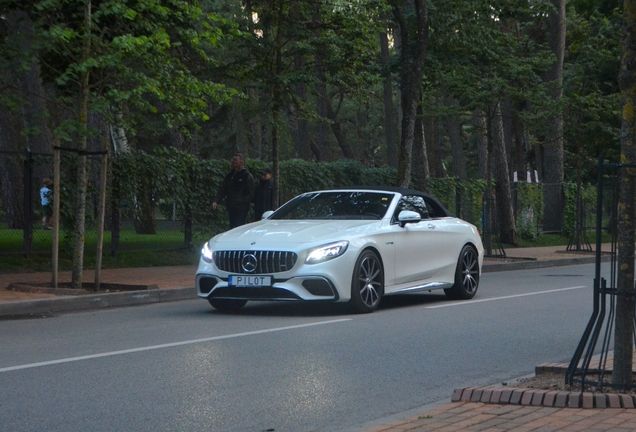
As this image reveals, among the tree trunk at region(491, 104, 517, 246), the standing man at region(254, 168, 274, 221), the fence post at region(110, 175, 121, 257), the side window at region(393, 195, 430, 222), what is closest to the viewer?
the side window at region(393, 195, 430, 222)

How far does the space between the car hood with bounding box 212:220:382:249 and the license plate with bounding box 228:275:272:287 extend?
35 cm

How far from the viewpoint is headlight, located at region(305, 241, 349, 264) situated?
11.5 metres

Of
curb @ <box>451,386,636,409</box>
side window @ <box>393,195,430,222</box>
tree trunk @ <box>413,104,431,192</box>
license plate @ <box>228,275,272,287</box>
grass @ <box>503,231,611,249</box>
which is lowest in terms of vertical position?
curb @ <box>451,386,636,409</box>

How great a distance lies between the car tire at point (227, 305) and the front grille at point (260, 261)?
0.81 metres

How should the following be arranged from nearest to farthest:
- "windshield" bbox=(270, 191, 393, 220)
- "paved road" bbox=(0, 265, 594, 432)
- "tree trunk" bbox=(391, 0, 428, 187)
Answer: "paved road" bbox=(0, 265, 594, 432), "windshield" bbox=(270, 191, 393, 220), "tree trunk" bbox=(391, 0, 428, 187)

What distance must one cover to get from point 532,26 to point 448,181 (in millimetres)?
20215

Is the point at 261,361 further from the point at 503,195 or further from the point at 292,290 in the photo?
the point at 503,195

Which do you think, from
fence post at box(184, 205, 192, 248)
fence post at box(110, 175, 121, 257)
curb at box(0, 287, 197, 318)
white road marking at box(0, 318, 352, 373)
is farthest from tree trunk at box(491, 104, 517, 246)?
white road marking at box(0, 318, 352, 373)

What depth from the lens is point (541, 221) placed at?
35750 millimetres

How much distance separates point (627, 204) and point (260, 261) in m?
5.72

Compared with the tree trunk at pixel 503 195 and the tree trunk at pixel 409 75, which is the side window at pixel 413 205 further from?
the tree trunk at pixel 503 195

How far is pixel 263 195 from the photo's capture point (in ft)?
67.2

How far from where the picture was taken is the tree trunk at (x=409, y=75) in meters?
22.3

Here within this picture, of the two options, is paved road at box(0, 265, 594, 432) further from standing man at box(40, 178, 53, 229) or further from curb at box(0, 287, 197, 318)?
standing man at box(40, 178, 53, 229)
